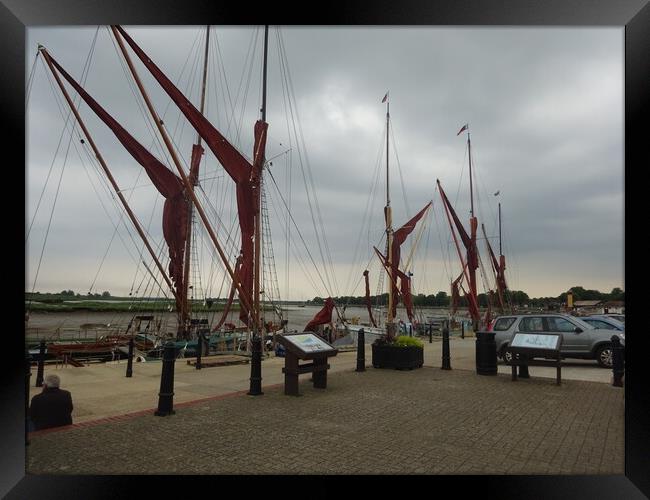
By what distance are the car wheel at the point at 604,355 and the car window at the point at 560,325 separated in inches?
30.7

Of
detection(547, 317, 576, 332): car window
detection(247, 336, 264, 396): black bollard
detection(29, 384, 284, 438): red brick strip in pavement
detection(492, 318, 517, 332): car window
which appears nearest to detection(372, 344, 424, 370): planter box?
detection(492, 318, 517, 332): car window

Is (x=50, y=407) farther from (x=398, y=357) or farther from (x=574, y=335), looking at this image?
(x=574, y=335)

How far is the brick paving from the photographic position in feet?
14.8

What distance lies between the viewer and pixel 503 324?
510 inches

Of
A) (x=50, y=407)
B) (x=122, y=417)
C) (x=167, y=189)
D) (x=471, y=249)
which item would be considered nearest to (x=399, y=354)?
(x=122, y=417)

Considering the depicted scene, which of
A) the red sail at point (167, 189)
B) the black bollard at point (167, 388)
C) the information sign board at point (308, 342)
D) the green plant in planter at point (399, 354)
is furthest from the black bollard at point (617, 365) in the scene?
the red sail at point (167, 189)

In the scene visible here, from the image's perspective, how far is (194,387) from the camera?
8.81 metres

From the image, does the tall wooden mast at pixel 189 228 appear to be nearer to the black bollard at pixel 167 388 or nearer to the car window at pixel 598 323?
the black bollard at pixel 167 388

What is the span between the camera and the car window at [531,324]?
39.3ft

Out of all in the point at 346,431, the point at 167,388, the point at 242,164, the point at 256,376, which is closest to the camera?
the point at 346,431

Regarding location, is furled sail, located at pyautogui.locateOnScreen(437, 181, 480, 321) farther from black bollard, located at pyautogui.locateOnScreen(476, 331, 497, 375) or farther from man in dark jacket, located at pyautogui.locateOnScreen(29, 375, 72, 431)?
man in dark jacket, located at pyautogui.locateOnScreen(29, 375, 72, 431)

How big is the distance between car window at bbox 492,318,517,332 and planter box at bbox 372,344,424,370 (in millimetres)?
3048
